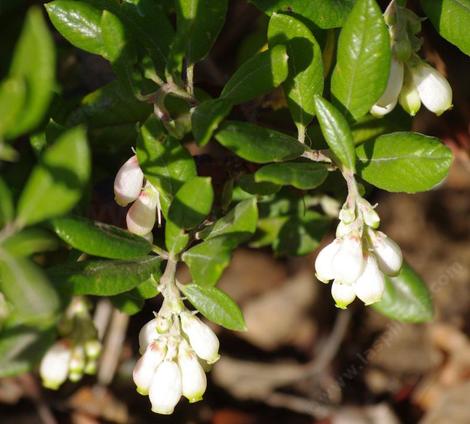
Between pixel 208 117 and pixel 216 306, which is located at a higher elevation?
pixel 208 117

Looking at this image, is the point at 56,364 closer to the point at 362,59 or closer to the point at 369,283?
the point at 369,283

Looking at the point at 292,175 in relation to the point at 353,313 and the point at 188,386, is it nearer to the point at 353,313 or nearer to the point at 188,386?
the point at 188,386

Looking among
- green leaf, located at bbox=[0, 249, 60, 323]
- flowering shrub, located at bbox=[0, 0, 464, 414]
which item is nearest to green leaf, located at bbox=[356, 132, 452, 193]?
flowering shrub, located at bbox=[0, 0, 464, 414]

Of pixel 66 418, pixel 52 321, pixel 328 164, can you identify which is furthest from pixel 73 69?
pixel 66 418

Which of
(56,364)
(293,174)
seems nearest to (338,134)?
(293,174)

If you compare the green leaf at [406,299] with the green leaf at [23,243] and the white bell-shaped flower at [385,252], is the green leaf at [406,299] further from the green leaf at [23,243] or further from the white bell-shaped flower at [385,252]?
the green leaf at [23,243]

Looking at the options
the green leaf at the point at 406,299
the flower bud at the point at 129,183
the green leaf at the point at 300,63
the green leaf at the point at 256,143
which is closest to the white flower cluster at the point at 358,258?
the green leaf at the point at 256,143
